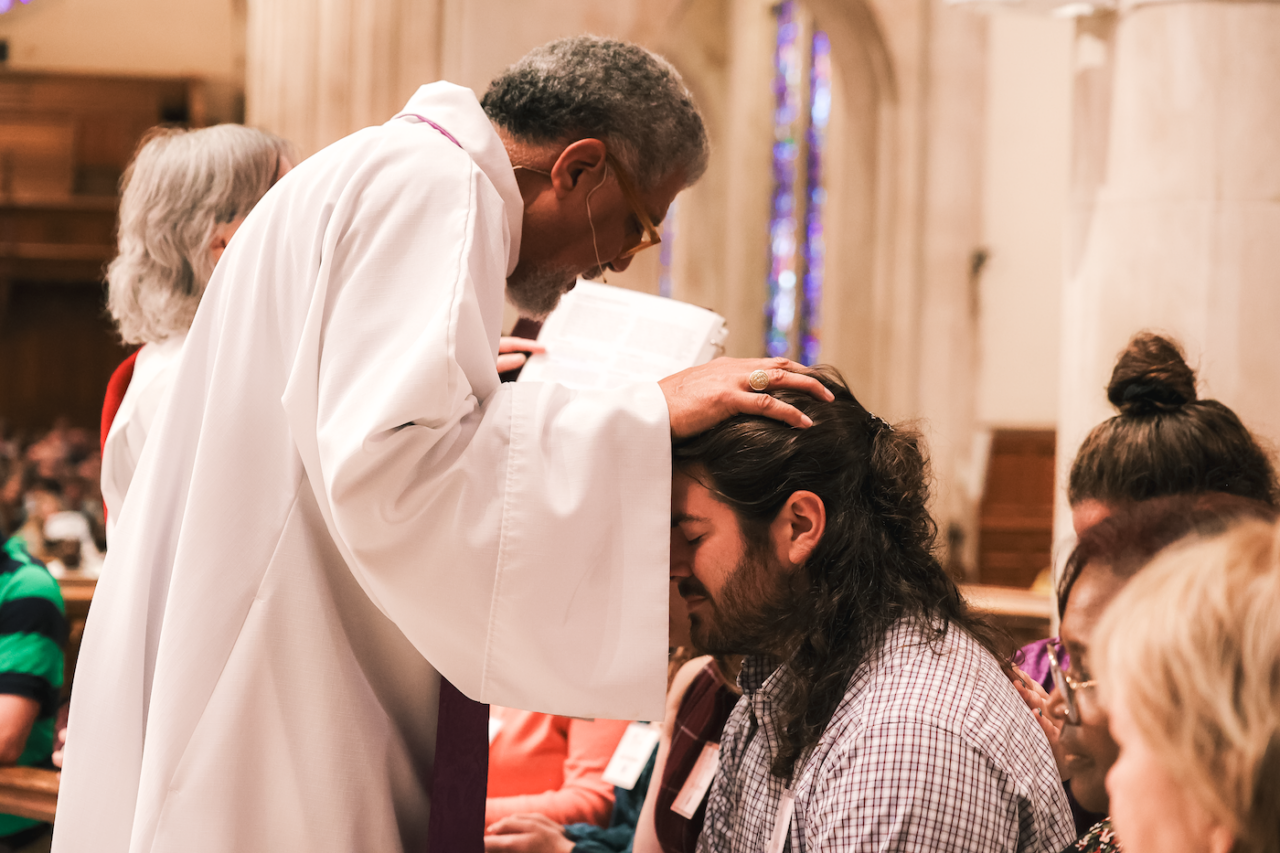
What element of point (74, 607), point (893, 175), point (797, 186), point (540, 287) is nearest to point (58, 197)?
point (797, 186)

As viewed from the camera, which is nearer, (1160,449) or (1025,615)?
(1160,449)

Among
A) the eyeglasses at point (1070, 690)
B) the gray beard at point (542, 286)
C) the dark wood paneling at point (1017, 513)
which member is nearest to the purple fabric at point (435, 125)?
the gray beard at point (542, 286)

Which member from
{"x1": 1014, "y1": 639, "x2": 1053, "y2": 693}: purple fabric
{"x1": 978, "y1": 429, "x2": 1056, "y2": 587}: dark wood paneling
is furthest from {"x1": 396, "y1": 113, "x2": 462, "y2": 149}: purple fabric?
{"x1": 978, "y1": 429, "x2": 1056, "y2": 587}: dark wood paneling

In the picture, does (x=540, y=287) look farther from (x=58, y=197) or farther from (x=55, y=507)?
(x=58, y=197)

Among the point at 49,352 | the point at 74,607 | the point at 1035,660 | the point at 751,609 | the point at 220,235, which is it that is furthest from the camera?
the point at 49,352

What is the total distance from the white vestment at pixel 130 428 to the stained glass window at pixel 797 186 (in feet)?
29.2

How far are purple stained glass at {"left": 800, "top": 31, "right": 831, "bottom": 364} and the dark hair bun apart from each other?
28.5 feet

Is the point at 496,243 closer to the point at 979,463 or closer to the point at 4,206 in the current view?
the point at 979,463

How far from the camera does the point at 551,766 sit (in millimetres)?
2984

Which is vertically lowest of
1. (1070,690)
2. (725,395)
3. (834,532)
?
(1070,690)

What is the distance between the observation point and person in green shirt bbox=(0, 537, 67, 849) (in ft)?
9.48

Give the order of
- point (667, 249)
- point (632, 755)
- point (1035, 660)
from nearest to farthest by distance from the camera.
→ point (1035, 660) → point (632, 755) → point (667, 249)

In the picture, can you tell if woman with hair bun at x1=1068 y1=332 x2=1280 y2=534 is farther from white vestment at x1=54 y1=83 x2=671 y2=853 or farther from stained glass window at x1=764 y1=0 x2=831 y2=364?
stained glass window at x1=764 y1=0 x2=831 y2=364

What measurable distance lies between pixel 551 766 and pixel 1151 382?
64.0 inches
